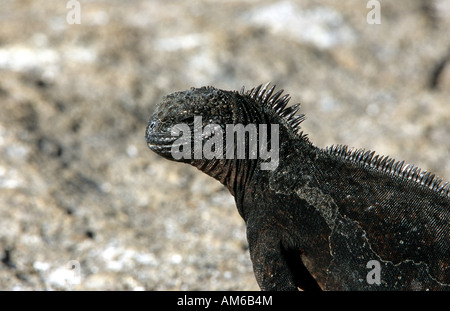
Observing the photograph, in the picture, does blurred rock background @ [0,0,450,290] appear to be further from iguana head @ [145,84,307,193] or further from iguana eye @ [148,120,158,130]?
iguana eye @ [148,120,158,130]

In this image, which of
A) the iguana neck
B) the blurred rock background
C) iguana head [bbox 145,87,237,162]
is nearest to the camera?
iguana head [bbox 145,87,237,162]

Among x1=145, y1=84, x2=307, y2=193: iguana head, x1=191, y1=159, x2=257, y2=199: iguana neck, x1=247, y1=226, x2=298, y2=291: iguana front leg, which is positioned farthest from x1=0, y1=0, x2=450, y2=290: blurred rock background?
x1=145, y1=84, x2=307, y2=193: iguana head

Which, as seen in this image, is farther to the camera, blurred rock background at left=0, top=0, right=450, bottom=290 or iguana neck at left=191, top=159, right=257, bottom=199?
blurred rock background at left=0, top=0, right=450, bottom=290

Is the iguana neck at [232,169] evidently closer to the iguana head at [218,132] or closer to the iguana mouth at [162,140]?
the iguana head at [218,132]

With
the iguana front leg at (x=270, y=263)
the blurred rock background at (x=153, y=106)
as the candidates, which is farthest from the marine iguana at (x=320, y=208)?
the blurred rock background at (x=153, y=106)

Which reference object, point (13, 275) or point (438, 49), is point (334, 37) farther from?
point (13, 275)

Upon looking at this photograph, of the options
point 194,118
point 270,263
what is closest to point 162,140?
point 194,118
